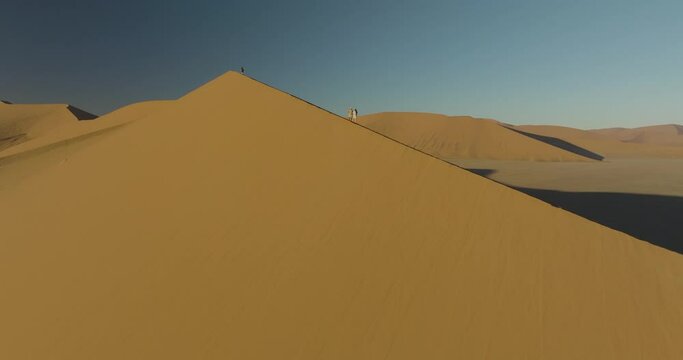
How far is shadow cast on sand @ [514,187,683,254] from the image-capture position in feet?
32.2

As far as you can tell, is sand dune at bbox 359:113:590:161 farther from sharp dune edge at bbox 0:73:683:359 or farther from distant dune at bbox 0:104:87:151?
distant dune at bbox 0:104:87:151

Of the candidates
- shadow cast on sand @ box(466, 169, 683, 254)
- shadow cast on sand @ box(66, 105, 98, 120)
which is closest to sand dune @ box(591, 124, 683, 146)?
shadow cast on sand @ box(466, 169, 683, 254)

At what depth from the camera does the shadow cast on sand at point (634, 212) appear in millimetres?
9803

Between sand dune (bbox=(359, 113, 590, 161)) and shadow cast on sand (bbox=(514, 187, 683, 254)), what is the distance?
31337mm

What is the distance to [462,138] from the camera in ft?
184

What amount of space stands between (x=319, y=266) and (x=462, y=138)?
5665 cm

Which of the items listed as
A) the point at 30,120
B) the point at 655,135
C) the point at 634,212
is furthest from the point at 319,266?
the point at 655,135

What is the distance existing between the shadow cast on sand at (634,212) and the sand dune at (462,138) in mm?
31337

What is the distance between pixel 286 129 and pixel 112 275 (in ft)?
11.9

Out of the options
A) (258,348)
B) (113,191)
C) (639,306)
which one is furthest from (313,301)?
(113,191)

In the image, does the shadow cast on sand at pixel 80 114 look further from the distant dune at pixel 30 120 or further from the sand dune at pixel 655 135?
the sand dune at pixel 655 135

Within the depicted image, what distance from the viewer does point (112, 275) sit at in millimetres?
4355

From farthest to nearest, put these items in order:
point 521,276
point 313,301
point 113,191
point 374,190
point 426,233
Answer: point 113,191 < point 374,190 < point 426,233 < point 521,276 < point 313,301

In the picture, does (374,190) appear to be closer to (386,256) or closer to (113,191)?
(386,256)
